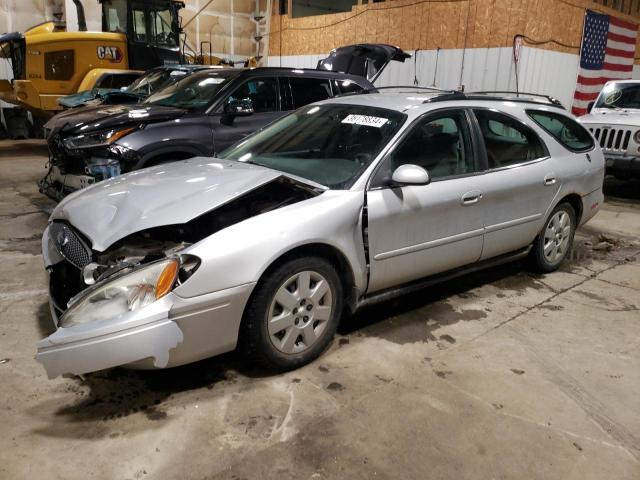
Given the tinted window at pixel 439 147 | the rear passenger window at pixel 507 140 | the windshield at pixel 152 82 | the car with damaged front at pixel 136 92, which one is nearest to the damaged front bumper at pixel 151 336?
the tinted window at pixel 439 147

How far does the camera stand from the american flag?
11805 mm

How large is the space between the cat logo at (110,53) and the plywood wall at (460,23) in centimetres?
588

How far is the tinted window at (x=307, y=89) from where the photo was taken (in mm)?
6273

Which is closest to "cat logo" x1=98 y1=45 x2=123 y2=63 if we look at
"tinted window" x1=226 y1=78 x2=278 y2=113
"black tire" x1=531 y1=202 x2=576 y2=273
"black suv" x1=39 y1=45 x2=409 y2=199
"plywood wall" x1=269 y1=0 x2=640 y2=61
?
"black suv" x1=39 y1=45 x2=409 y2=199

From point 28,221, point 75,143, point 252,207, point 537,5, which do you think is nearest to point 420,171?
point 252,207

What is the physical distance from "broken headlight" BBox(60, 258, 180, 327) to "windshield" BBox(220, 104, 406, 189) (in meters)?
1.15

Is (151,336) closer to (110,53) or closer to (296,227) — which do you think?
(296,227)

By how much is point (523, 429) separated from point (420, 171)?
1527 mm

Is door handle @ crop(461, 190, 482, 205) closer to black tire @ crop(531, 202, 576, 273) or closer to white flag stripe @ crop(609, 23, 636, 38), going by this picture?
black tire @ crop(531, 202, 576, 273)

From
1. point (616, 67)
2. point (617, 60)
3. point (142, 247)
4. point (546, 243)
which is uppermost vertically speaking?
point (617, 60)

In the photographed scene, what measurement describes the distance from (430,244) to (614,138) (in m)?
6.09

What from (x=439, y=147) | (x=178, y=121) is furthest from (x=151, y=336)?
(x=178, y=121)

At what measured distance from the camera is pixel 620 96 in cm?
897

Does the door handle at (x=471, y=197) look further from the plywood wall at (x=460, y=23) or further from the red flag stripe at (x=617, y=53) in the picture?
the red flag stripe at (x=617, y=53)
